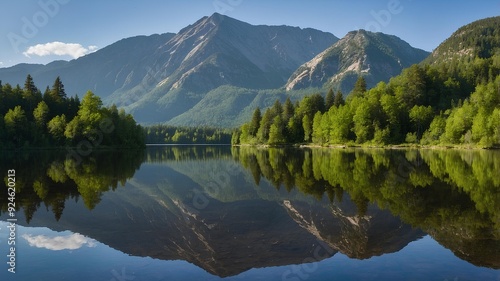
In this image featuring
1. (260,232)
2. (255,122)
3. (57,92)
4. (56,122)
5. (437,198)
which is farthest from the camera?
(255,122)

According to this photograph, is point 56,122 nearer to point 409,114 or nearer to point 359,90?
point 409,114

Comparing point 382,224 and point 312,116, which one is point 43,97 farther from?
point 382,224

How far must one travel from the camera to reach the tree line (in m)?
107

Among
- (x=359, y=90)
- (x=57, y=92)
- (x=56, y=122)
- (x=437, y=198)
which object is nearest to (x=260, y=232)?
(x=437, y=198)

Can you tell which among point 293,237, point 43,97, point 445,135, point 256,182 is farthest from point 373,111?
point 293,237

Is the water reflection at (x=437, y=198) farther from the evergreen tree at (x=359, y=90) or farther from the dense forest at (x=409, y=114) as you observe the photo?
the evergreen tree at (x=359, y=90)

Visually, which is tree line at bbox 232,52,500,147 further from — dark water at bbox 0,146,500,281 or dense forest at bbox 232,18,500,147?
dark water at bbox 0,146,500,281

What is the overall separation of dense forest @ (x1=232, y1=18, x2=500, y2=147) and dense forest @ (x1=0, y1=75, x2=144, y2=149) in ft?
195

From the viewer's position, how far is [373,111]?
124688 mm

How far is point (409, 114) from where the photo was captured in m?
125

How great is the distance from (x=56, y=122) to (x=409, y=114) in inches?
4218

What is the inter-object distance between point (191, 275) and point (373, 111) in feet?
393

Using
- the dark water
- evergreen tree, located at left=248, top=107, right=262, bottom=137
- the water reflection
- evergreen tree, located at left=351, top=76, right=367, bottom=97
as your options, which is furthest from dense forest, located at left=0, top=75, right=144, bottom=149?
the water reflection

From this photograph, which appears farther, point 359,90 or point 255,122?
point 255,122
